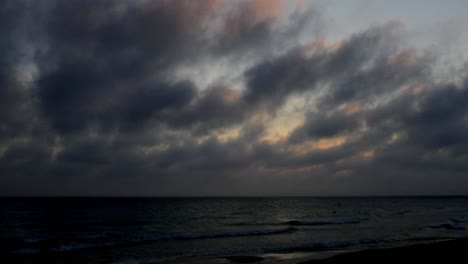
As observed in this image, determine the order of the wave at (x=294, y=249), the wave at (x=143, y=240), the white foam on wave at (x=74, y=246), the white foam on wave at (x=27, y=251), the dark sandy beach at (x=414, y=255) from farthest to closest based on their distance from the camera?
the wave at (x=143, y=240) → the white foam on wave at (x=74, y=246) → the white foam on wave at (x=27, y=251) → the wave at (x=294, y=249) → the dark sandy beach at (x=414, y=255)

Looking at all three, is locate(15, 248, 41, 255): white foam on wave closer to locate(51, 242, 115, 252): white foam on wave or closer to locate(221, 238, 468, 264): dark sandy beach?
locate(51, 242, 115, 252): white foam on wave

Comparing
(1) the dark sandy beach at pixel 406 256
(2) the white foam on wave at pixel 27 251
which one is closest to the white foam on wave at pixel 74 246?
(2) the white foam on wave at pixel 27 251

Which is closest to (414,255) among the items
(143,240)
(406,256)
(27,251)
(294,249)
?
(406,256)

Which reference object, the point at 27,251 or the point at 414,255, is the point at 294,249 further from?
the point at 27,251

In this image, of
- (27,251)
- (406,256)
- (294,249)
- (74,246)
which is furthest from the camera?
(74,246)

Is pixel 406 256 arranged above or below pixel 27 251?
above

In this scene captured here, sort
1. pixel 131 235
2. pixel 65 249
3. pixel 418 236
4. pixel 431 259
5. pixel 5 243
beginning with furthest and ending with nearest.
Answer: pixel 131 235 → pixel 418 236 → pixel 5 243 → pixel 65 249 → pixel 431 259

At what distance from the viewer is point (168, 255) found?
91.1 feet

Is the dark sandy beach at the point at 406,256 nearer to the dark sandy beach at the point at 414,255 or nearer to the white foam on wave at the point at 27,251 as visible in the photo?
the dark sandy beach at the point at 414,255

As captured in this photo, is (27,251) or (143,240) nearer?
(27,251)

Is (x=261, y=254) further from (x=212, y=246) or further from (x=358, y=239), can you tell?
(x=358, y=239)

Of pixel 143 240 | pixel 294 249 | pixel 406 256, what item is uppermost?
pixel 406 256

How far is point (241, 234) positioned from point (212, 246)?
9504 millimetres

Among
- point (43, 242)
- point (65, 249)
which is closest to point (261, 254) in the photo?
point (65, 249)
